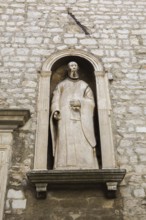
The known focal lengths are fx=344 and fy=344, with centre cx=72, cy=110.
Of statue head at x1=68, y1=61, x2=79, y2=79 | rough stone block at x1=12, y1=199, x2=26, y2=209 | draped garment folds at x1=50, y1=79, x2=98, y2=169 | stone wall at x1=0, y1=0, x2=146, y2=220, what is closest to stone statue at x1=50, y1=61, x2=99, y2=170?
draped garment folds at x1=50, y1=79, x2=98, y2=169

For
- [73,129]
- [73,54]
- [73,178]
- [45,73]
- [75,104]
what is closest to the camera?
[73,178]

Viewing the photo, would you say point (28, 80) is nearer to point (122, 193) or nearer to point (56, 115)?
point (56, 115)

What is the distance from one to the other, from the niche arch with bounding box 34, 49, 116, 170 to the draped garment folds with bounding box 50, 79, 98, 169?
12 centimetres

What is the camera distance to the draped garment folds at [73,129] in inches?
193

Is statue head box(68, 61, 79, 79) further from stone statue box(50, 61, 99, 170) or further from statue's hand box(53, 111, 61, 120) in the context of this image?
statue's hand box(53, 111, 61, 120)

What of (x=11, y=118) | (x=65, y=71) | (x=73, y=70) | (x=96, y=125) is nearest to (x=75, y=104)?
(x=96, y=125)

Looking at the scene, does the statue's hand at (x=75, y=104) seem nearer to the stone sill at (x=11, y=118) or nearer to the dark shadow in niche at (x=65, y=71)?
the dark shadow in niche at (x=65, y=71)

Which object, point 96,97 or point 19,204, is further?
point 96,97

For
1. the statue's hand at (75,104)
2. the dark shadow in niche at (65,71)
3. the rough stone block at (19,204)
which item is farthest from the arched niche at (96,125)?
the statue's hand at (75,104)

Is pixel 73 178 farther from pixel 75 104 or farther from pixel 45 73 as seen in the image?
pixel 45 73

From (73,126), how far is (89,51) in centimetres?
→ 170

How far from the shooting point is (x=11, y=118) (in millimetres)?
5246

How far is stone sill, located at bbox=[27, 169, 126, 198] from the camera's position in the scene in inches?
180

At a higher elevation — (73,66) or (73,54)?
(73,54)
